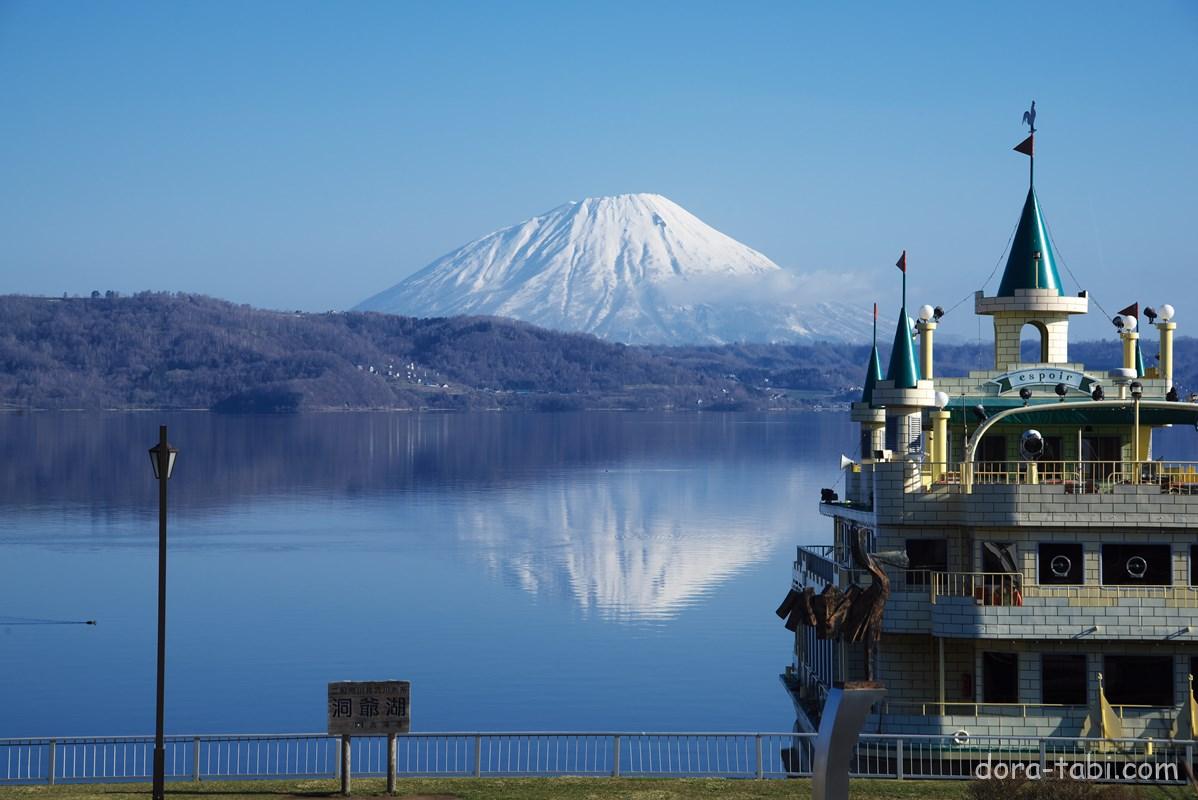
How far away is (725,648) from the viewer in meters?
57.2

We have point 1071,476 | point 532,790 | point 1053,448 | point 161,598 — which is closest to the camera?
point 161,598

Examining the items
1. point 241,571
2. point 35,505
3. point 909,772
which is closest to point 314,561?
point 241,571

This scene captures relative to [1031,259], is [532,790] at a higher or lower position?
lower

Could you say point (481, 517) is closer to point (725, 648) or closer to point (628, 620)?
point (628, 620)

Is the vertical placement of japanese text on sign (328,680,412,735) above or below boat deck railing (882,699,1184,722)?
above

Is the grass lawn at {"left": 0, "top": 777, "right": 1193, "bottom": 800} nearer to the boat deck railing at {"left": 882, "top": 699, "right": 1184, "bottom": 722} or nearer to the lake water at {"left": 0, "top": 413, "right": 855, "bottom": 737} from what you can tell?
the boat deck railing at {"left": 882, "top": 699, "right": 1184, "bottom": 722}

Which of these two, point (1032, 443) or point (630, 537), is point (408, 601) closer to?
point (630, 537)

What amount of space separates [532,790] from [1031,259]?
58.4 ft

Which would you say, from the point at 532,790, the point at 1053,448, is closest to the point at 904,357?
the point at 1053,448

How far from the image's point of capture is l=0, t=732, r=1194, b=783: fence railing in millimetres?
26609

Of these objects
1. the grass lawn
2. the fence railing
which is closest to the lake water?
the fence railing

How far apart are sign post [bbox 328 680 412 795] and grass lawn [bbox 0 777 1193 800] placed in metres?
0.57

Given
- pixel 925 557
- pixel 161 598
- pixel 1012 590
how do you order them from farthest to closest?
pixel 925 557 < pixel 1012 590 < pixel 161 598

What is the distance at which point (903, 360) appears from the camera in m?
38.6
